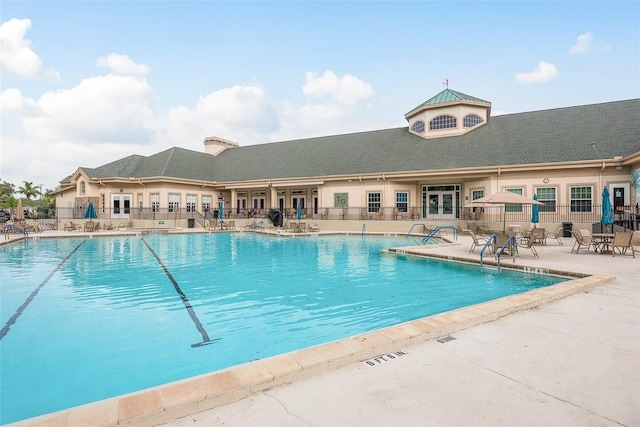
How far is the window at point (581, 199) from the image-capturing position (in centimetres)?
2014

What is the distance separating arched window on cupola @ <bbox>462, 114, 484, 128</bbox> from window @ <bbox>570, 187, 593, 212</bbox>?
9161 millimetres

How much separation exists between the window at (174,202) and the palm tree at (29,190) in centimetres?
5847

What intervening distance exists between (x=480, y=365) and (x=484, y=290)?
499 centimetres

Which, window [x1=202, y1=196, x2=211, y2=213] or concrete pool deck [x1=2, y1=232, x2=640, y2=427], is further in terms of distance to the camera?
window [x1=202, y1=196, x2=211, y2=213]

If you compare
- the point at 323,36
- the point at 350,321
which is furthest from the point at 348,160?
the point at 350,321

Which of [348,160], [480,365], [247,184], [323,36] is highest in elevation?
[323,36]

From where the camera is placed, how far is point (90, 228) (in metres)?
25.0

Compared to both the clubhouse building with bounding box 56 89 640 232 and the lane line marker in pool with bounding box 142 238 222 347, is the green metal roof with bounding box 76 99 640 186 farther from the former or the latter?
the lane line marker in pool with bounding box 142 238 222 347

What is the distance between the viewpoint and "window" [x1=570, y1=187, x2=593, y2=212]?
2014 centimetres

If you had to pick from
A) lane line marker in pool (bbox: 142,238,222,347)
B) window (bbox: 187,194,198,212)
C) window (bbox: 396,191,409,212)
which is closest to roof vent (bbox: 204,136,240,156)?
window (bbox: 187,194,198,212)

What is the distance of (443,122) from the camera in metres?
27.4

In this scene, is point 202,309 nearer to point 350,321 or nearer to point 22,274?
point 350,321

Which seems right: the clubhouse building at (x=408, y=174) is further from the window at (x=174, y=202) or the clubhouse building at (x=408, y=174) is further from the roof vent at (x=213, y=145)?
the roof vent at (x=213, y=145)

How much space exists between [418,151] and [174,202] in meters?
21.9
